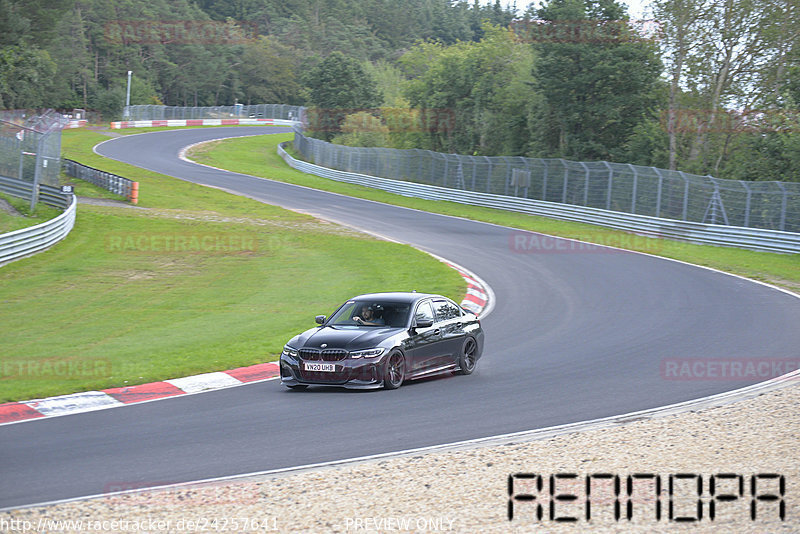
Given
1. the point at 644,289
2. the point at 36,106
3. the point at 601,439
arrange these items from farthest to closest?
the point at 36,106 → the point at 644,289 → the point at 601,439

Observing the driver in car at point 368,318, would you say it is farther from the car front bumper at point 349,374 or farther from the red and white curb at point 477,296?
the red and white curb at point 477,296

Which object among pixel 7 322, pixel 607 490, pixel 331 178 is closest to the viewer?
pixel 607 490

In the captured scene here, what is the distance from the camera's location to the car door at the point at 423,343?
12719 millimetres

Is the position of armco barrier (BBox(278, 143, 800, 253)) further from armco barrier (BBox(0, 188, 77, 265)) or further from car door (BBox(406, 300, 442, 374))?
armco barrier (BBox(0, 188, 77, 265))

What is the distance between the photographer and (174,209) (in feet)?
129

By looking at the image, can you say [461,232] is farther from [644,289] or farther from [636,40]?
[636,40]

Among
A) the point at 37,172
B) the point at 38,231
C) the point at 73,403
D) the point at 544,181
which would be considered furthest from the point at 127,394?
the point at 544,181

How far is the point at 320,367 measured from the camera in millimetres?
12062

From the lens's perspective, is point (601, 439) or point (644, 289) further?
point (644, 289)

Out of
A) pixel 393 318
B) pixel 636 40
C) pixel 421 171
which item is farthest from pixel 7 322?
pixel 636 40

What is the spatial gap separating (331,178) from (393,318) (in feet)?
148

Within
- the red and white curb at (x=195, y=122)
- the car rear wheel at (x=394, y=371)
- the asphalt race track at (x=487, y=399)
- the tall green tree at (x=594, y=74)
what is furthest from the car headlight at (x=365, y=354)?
the red and white curb at (x=195, y=122)

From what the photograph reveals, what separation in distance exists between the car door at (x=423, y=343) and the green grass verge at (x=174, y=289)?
122 inches

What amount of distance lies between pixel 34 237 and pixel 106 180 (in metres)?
17.9
